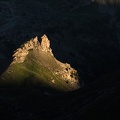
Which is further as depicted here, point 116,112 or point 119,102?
point 119,102

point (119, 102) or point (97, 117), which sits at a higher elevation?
point (119, 102)
